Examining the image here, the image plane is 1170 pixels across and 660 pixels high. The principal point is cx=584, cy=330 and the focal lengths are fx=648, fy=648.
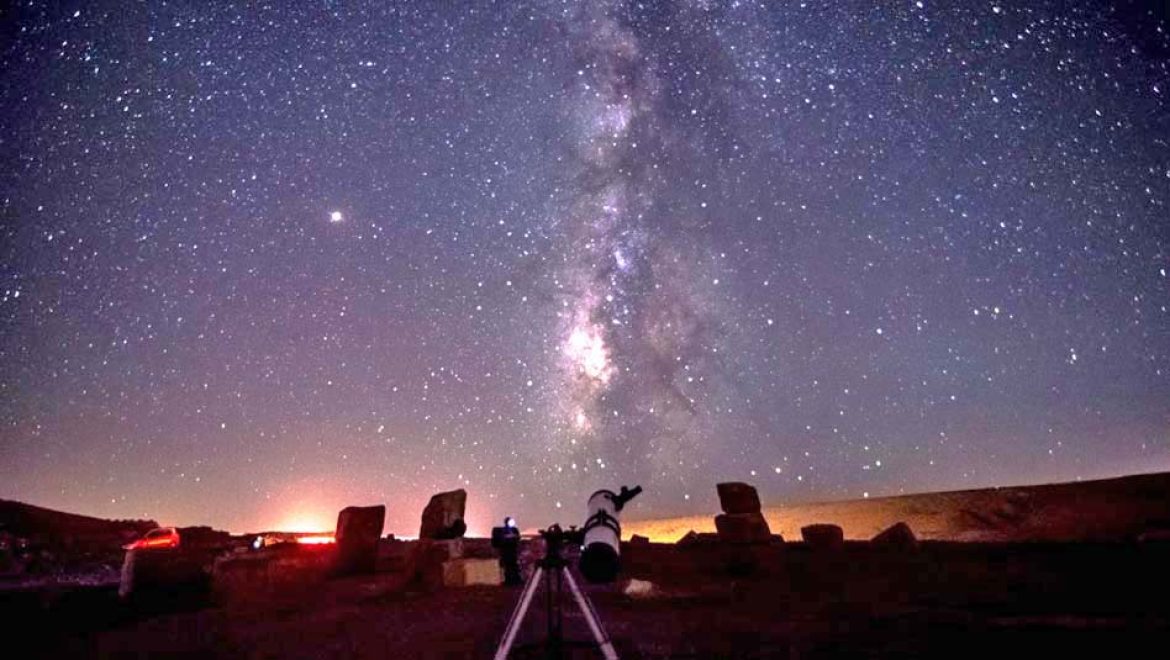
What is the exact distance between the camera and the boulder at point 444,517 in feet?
65.7

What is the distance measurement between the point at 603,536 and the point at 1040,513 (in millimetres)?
32872

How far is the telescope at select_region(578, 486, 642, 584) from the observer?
457cm

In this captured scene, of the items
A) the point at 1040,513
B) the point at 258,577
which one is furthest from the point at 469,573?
the point at 1040,513

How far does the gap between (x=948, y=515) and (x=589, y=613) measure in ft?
119

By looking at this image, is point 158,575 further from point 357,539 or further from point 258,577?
point 357,539

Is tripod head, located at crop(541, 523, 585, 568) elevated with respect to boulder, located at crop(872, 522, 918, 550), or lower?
elevated

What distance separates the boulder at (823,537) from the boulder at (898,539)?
107 cm

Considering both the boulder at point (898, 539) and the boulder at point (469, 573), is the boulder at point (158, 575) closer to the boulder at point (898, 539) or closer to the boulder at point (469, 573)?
the boulder at point (469, 573)

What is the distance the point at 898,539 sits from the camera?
680 inches

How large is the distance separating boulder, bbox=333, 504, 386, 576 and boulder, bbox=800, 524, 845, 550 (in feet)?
39.2

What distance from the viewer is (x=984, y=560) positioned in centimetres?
1430

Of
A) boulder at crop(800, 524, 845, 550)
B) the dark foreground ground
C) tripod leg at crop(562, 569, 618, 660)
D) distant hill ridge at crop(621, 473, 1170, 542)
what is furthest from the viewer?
distant hill ridge at crop(621, 473, 1170, 542)

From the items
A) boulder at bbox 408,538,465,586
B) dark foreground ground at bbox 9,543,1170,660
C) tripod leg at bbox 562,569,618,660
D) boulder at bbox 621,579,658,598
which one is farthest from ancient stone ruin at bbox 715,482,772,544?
tripod leg at bbox 562,569,618,660

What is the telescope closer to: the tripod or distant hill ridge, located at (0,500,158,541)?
the tripod
